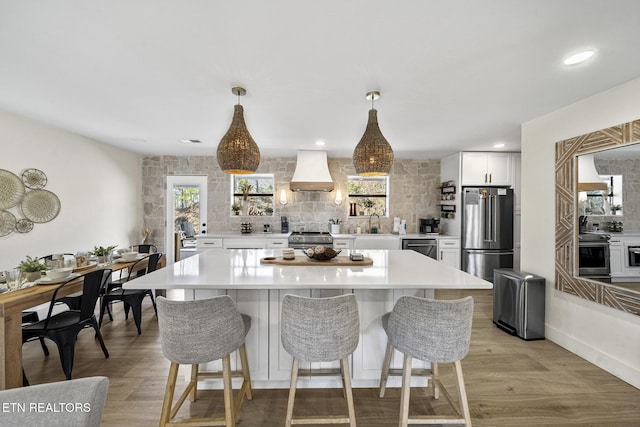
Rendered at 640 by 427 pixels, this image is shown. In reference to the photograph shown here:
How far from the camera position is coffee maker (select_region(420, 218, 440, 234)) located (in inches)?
215

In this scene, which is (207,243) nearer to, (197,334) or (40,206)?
(40,206)

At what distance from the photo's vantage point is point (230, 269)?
2125 millimetres

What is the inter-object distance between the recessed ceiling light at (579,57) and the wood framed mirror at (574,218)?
2.77 feet

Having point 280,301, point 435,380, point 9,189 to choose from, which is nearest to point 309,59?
point 280,301

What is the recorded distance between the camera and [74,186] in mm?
3980

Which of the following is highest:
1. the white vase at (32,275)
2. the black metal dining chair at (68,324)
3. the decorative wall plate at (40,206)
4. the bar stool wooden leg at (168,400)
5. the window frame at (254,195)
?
the window frame at (254,195)

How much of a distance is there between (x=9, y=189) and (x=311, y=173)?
3.92 metres

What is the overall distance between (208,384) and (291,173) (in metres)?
4.14

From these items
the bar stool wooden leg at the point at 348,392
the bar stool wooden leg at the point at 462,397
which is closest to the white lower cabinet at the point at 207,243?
the bar stool wooden leg at the point at 348,392

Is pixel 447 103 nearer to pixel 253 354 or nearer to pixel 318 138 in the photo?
pixel 318 138

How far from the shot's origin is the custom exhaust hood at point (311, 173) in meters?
5.02

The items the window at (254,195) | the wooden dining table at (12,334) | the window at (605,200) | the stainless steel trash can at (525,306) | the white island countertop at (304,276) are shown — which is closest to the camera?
the white island countertop at (304,276)

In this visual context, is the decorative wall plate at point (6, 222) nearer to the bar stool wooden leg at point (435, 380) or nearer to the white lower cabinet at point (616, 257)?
the bar stool wooden leg at point (435, 380)

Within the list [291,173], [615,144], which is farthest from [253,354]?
[291,173]
